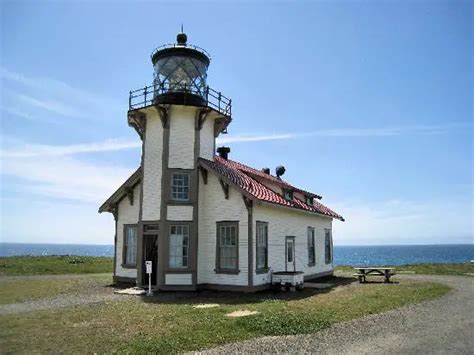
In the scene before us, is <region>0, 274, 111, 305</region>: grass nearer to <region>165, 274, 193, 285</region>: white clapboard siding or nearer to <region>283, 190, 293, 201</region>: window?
<region>165, 274, 193, 285</region>: white clapboard siding

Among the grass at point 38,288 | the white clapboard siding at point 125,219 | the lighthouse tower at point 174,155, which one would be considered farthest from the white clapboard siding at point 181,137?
the grass at point 38,288

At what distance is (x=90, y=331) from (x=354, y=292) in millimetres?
10520

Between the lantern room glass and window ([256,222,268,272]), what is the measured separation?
6293 millimetres

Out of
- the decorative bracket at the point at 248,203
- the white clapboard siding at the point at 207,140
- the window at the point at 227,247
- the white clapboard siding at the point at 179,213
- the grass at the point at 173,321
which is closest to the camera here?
the grass at the point at 173,321

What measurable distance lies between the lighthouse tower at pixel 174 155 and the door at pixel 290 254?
478 centimetres

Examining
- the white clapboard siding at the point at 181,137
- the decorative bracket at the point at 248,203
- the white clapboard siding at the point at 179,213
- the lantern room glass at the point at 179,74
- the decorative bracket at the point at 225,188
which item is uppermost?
the lantern room glass at the point at 179,74

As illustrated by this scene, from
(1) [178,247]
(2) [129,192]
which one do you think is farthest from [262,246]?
(2) [129,192]

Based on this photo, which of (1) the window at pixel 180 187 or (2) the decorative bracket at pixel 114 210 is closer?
(1) the window at pixel 180 187

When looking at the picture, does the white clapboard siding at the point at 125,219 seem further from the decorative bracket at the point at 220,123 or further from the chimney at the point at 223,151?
the chimney at the point at 223,151

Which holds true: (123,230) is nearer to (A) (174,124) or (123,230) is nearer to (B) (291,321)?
(A) (174,124)

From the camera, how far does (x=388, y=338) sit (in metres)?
8.73

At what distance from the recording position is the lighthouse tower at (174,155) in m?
17.2

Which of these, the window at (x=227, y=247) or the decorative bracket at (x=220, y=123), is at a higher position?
the decorative bracket at (x=220, y=123)

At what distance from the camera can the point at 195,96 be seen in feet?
59.8
